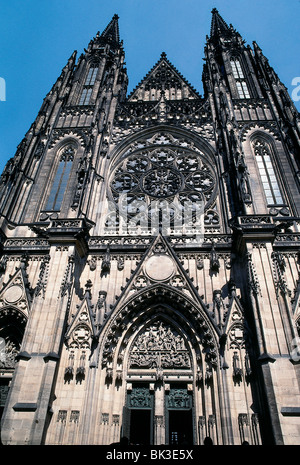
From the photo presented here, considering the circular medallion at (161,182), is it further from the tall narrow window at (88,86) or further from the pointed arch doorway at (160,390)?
the tall narrow window at (88,86)

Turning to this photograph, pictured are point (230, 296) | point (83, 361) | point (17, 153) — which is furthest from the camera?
point (17, 153)

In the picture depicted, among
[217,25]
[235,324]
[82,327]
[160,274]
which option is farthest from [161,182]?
[217,25]

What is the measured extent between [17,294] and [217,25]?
26978 millimetres

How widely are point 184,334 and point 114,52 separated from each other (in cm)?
2213

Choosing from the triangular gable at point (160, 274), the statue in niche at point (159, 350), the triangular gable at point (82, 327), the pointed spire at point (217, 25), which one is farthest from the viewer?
the pointed spire at point (217, 25)

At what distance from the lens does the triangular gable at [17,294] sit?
12125 mm

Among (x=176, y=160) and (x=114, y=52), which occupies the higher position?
(x=114, y=52)

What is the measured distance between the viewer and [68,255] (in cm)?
1215

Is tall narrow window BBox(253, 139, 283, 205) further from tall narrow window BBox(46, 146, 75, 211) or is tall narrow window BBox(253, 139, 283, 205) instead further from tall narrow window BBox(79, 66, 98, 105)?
tall narrow window BBox(79, 66, 98, 105)

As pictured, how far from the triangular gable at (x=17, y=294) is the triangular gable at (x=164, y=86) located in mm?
14365

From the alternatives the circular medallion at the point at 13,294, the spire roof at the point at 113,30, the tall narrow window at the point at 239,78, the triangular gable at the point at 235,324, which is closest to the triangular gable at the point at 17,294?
the circular medallion at the point at 13,294
